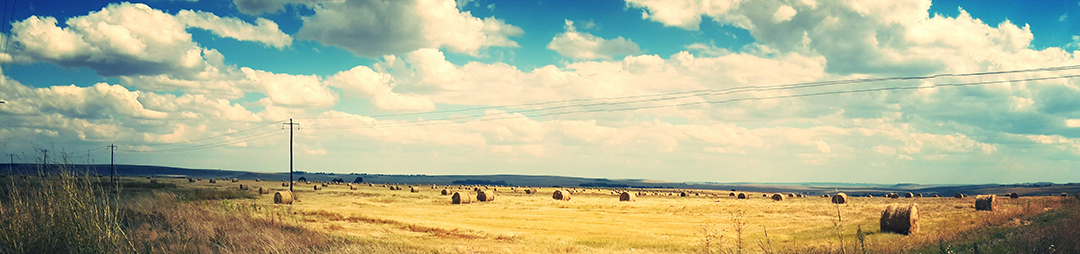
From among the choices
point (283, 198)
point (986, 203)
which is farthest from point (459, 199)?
point (986, 203)

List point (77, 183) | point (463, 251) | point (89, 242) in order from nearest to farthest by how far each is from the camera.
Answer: point (89, 242)
point (77, 183)
point (463, 251)

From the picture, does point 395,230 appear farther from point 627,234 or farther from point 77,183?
point 77,183

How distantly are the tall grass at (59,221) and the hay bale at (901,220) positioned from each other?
26118 mm

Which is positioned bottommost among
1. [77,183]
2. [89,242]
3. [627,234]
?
[627,234]

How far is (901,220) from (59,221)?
2758 cm

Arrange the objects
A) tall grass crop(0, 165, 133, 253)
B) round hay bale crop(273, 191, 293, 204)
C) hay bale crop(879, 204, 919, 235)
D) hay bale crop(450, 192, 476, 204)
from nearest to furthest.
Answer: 1. tall grass crop(0, 165, 133, 253)
2. hay bale crop(879, 204, 919, 235)
3. round hay bale crop(273, 191, 293, 204)
4. hay bale crop(450, 192, 476, 204)

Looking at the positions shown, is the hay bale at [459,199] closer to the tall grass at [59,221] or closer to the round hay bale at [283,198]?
the round hay bale at [283,198]

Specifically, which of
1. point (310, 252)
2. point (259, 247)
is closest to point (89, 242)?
point (259, 247)

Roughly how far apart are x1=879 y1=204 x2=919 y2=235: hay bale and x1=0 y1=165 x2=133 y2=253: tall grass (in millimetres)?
26118

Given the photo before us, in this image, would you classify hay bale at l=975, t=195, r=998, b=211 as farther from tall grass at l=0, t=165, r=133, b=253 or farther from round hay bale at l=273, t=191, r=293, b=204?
round hay bale at l=273, t=191, r=293, b=204

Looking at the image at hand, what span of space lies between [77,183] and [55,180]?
0.48 meters

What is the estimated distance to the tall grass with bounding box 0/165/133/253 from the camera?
10.9 metres

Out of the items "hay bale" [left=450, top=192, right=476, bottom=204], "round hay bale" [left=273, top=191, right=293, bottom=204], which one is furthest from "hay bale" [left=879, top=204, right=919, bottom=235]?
"round hay bale" [left=273, top=191, right=293, bottom=204]

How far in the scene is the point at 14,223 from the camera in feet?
36.3
